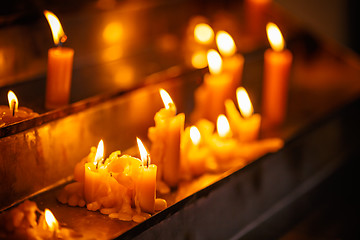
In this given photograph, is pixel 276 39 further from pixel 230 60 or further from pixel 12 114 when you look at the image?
pixel 12 114

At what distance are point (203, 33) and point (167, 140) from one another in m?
0.99

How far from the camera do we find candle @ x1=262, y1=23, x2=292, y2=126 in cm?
219

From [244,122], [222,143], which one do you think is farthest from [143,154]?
[244,122]

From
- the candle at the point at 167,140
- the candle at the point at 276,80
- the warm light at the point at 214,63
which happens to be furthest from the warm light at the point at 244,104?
the candle at the point at 167,140

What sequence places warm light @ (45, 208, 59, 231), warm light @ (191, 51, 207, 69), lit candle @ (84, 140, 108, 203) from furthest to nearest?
warm light @ (191, 51, 207, 69)
lit candle @ (84, 140, 108, 203)
warm light @ (45, 208, 59, 231)

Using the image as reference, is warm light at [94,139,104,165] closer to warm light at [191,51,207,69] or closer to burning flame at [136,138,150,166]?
burning flame at [136,138,150,166]

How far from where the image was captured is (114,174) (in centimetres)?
146

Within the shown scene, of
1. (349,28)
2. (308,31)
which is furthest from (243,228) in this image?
(349,28)

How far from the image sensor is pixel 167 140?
5.20 feet

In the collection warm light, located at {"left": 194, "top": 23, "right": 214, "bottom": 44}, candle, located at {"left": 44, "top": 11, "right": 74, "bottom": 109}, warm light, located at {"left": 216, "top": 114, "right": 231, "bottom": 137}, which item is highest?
warm light, located at {"left": 194, "top": 23, "right": 214, "bottom": 44}

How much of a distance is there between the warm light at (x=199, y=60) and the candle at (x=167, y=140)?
1.86 feet

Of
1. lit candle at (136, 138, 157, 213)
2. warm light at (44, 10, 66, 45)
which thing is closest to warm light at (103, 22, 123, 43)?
warm light at (44, 10, 66, 45)

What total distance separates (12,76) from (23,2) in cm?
26

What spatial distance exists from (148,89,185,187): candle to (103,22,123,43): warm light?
667 mm
